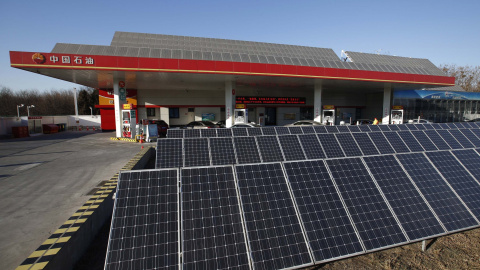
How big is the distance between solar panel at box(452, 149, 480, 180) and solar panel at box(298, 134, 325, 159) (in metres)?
3.08

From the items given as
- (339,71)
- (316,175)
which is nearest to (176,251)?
(316,175)

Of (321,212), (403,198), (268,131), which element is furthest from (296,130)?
(321,212)

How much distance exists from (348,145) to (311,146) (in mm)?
1153

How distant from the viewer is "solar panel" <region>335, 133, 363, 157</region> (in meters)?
6.59

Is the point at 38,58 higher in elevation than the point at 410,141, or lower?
higher

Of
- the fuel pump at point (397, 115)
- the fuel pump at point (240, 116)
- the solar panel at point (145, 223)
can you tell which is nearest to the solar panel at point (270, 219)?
the solar panel at point (145, 223)

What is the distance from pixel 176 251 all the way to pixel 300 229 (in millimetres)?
1665

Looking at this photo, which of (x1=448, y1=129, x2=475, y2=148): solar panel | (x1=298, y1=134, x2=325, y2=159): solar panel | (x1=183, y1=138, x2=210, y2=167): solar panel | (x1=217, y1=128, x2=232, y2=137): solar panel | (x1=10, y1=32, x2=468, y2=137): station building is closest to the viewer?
(x1=183, y1=138, x2=210, y2=167): solar panel

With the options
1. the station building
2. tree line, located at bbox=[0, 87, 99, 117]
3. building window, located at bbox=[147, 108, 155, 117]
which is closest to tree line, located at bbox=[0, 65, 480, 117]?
tree line, located at bbox=[0, 87, 99, 117]

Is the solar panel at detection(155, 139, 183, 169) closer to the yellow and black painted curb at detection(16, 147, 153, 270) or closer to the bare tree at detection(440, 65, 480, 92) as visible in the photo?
the yellow and black painted curb at detection(16, 147, 153, 270)

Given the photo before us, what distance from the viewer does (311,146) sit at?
6828mm

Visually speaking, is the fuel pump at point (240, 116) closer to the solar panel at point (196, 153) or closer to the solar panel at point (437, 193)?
the solar panel at point (196, 153)

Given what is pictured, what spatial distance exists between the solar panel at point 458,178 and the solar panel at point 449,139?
7.03 feet

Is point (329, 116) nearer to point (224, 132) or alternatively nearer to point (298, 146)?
point (224, 132)
